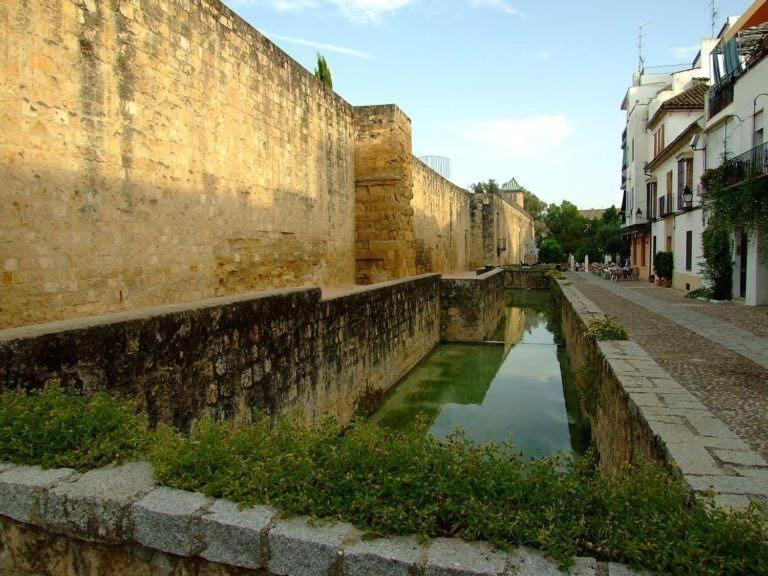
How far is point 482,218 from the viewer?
33.2 m

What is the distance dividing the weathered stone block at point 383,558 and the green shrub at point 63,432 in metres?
1.18

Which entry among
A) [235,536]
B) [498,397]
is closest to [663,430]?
[235,536]

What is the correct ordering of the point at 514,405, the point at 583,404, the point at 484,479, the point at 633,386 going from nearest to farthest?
the point at 484,479 < the point at 633,386 < the point at 583,404 < the point at 514,405

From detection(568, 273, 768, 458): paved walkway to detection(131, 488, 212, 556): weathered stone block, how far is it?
135 inches

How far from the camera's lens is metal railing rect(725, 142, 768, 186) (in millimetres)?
13594

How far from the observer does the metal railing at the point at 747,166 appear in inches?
A: 535

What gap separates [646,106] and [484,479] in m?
34.2

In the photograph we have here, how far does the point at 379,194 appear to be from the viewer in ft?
41.3

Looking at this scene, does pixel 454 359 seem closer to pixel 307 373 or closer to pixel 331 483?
pixel 307 373

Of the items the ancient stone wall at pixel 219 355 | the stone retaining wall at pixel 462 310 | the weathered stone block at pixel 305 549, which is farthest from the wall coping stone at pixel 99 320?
the stone retaining wall at pixel 462 310

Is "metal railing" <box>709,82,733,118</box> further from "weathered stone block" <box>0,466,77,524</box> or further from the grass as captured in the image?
"weathered stone block" <box>0,466,77,524</box>

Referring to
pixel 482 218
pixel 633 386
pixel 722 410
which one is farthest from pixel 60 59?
pixel 482 218

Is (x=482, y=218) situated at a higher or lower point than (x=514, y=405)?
higher

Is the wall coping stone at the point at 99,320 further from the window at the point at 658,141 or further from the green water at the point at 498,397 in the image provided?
the window at the point at 658,141
